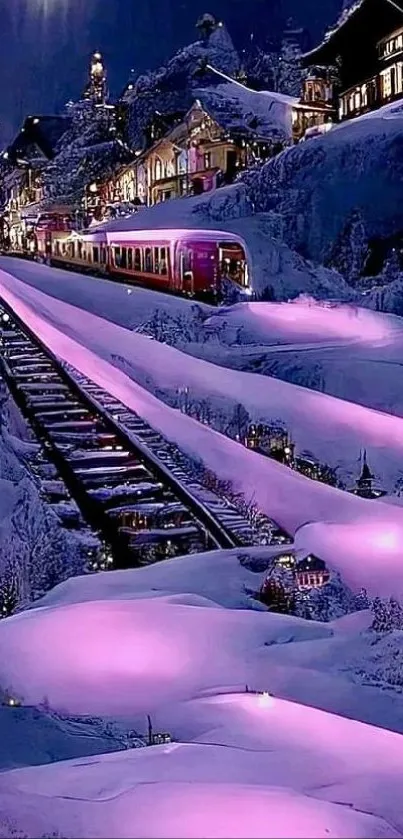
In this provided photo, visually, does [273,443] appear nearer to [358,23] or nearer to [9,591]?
[9,591]

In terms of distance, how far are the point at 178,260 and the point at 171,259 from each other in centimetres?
4

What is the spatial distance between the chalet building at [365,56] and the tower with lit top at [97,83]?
970 mm

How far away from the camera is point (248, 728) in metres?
2.71

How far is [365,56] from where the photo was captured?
15.0 ft

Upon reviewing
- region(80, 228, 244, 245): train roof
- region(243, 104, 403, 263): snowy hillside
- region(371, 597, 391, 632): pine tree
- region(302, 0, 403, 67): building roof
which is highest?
region(302, 0, 403, 67): building roof

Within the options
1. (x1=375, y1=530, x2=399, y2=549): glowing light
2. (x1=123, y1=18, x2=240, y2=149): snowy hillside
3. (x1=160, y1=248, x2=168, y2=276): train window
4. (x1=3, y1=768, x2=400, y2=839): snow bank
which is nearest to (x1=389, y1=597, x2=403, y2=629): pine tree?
(x1=375, y1=530, x2=399, y2=549): glowing light

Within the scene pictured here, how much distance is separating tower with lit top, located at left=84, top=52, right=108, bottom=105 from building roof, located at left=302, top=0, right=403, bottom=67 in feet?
3.16

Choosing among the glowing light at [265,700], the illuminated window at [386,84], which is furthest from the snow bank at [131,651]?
the illuminated window at [386,84]

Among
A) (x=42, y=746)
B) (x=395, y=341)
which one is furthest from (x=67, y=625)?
(x=395, y=341)

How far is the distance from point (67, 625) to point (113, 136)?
2.84 metres

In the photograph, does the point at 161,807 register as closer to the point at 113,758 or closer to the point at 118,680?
the point at 113,758

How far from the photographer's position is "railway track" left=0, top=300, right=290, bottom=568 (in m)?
4.00

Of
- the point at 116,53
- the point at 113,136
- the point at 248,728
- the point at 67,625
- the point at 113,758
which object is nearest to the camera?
the point at 113,758

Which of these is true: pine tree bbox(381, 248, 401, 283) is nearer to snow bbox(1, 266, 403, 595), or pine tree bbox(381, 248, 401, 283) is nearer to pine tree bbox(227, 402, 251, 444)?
snow bbox(1, 266, 403, 595)
